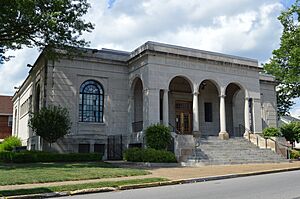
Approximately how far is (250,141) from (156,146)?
9.06 meters

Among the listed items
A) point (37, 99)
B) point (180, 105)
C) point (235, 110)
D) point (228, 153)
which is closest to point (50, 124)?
point (37, 99)

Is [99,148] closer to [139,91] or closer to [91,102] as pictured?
[91,102]

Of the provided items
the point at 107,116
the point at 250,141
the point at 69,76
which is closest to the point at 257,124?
the point at 250,141

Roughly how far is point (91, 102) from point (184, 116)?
8.23m

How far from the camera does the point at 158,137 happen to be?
23406 mm

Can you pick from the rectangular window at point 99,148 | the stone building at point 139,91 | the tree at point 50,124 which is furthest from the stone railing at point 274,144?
the tree at point 50,124

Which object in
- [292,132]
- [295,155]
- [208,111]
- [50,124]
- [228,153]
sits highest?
[208,111]

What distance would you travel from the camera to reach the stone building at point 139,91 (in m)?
26.0

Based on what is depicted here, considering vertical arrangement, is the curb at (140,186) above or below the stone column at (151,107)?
below

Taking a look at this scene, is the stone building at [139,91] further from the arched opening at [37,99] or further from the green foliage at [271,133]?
the green foliage at [271,133]

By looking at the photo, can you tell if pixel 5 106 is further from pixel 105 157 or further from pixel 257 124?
pixel 257 124

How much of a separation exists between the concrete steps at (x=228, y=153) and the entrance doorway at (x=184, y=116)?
3.91 metres

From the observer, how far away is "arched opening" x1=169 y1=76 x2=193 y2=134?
98.8ft

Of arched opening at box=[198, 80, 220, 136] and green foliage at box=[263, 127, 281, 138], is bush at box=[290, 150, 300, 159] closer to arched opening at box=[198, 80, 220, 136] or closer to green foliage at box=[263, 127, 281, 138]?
green foliage at box=[263, 127, 281, 138]
